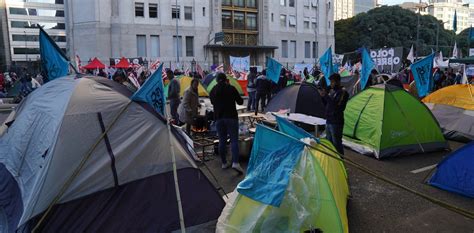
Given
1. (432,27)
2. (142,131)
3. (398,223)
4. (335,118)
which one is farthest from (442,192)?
(432,27)

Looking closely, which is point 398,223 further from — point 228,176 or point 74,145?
point 74,145

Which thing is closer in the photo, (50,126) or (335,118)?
(50,126)

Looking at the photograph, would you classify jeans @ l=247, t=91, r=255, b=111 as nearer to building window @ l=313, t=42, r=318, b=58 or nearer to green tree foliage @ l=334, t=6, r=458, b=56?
building window @ l=313, t=42, r=318, b=58

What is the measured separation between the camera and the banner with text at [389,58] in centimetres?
1831

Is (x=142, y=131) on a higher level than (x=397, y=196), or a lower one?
higher

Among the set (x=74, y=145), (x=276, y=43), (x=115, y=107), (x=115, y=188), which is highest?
(x=276, y=43)

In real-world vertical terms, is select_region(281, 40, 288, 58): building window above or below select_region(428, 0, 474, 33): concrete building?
below

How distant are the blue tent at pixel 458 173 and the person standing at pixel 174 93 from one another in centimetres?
682

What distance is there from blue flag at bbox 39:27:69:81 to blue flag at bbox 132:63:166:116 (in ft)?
8.92

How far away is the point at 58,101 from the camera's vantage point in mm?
5344

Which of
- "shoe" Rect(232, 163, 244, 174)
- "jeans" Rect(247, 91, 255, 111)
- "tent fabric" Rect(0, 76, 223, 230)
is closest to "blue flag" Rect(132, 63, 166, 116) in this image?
"tent fabric" Rect(0, 76, 223, 230)

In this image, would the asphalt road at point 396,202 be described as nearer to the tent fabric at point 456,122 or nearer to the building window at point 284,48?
the tent fabric at point 456,122

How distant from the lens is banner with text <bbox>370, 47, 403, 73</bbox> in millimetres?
18312

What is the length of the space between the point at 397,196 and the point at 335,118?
1855 millimetres
